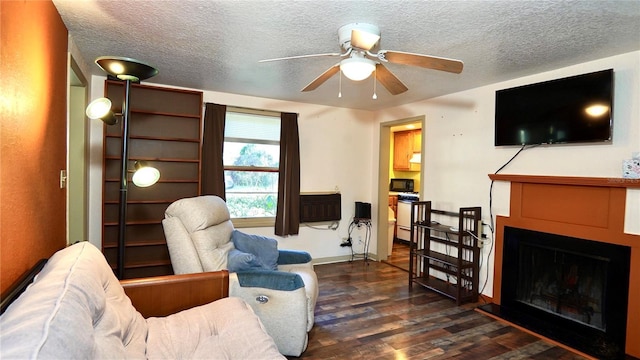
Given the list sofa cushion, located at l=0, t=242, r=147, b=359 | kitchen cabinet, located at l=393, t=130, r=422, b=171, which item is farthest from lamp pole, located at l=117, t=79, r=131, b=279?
kitchen cabinet, located at l=393, t=130, r=422, b=171

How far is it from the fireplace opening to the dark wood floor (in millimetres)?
259

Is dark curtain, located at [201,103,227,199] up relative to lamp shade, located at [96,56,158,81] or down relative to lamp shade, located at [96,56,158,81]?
down

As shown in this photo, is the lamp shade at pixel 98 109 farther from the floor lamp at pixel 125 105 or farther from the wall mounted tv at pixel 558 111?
the wall mounted tv at pixel 558 111

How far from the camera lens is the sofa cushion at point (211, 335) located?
63.1 inches

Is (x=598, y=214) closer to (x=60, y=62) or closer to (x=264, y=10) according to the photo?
(x=264, y=10)

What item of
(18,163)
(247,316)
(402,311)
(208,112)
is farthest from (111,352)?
(208,112)

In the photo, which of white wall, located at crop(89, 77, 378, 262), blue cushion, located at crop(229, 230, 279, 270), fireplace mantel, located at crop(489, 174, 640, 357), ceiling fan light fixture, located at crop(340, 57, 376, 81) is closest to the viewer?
ceiling fan light fixture, located at crop(340, 57, 376, 81)

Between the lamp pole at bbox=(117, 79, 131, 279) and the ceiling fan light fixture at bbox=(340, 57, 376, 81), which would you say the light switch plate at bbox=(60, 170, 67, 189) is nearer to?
the lamp pole at bbox=(117, 79, 131, 279)

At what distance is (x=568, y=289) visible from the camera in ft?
9.77

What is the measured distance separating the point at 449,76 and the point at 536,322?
2.43 m

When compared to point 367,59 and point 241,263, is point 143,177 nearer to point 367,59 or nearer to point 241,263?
point 241,263

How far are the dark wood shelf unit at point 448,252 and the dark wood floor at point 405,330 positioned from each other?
19cm

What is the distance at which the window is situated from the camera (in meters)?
4.35

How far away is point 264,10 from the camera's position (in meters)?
2.02
